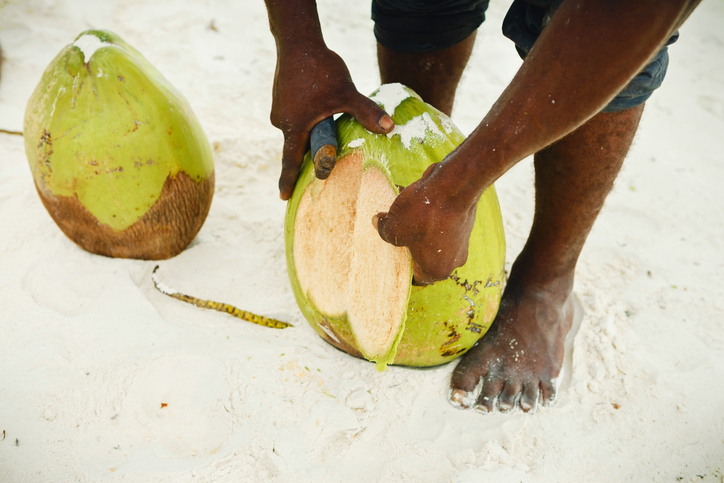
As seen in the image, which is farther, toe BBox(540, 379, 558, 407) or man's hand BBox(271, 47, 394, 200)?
toe BBox(540, 379, 558, 407)

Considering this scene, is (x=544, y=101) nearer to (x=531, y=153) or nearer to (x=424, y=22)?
(x=531, y=153)

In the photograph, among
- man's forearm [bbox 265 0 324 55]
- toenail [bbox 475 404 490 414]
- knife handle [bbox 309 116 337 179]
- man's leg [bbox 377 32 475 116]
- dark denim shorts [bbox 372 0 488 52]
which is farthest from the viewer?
man's leg [bbox 377 32 475 116]

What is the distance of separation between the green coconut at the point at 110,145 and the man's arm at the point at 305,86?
0.43 metres

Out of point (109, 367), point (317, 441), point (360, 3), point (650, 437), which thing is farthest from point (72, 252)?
point (360, 3)

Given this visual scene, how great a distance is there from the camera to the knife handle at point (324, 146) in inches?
44.8

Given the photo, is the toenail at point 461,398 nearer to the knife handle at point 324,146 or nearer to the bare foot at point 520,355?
the bare foot at point 520,355

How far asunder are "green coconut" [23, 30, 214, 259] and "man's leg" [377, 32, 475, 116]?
74 centimetres

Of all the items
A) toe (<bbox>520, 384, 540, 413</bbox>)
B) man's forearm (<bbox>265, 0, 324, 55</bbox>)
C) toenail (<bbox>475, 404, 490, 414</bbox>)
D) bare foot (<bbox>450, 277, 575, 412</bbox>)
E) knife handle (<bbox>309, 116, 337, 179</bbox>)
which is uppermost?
man's forearm (<bbox>265, 0, 324, 55</bbox>)

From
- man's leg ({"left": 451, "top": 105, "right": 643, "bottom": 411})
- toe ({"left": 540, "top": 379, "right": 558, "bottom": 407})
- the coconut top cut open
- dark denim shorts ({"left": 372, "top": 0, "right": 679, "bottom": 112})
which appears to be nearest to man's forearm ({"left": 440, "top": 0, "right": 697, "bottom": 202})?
the coconut top cut open

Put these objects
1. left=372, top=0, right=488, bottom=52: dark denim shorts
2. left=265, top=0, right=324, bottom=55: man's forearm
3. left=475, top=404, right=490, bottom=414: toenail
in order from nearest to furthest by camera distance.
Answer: left=265, top=0, right=324, bottom=55: man's forearm, left=475, top=404, right=490, bottom=414: toenail, left=372, top=0, right=488, bottom=52: dark denim shorts

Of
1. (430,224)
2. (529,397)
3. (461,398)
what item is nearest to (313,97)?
(430,224)

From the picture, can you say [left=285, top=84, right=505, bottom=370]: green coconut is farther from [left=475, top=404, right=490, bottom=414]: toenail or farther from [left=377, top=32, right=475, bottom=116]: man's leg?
[left=377, top=32, right=475, bottom=116]: man's leg

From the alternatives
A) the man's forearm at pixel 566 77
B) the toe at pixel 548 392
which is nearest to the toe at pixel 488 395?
the toe at pixel 548 392

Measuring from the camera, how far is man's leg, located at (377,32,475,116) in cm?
179
